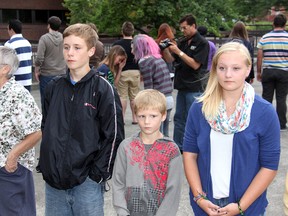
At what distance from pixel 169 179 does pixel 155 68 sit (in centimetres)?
328

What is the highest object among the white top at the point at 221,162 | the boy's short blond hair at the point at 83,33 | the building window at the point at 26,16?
the boy's short blond hair at the point at 83,33

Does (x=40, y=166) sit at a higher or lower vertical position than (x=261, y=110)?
lower

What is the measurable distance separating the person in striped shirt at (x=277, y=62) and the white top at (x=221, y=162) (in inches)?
211

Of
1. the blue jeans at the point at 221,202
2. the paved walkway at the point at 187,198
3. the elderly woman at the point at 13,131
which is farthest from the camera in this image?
the paved walkway at the point at 187,198

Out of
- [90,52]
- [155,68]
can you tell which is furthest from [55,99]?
[155,68]

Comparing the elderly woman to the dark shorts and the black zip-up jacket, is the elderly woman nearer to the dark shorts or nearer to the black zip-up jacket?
the dark shorts

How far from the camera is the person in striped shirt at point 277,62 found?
7605 mm

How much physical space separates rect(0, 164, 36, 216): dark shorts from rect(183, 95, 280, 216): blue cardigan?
1.39 m

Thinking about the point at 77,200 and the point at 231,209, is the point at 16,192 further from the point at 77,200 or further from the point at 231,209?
the point at 231,209

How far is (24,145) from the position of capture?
321 centimetres

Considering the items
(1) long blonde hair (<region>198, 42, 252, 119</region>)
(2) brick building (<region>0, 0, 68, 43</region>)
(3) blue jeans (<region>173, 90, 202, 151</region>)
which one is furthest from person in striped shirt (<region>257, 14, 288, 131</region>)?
(2) brick building (<region>0, 0, 68, 43</region>)

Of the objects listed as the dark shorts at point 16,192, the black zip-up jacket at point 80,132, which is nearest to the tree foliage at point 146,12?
the dark shorts at point 16,192

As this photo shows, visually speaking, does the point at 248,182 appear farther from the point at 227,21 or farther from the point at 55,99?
the point at 227,21

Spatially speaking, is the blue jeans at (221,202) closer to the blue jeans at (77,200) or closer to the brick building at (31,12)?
the blue jeans at (77,200)
